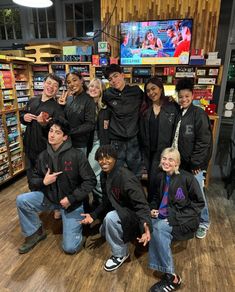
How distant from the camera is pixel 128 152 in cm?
217

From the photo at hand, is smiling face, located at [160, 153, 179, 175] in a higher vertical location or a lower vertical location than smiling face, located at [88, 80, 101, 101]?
lower

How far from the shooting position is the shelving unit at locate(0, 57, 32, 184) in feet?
9.50

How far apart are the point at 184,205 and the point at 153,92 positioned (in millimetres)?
966

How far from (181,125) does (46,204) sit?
1.38 meters

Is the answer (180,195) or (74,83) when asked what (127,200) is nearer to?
(180,195)

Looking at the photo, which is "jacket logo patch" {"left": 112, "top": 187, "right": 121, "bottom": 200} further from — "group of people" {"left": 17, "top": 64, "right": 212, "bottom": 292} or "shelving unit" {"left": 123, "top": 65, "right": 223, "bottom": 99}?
"shelving unit" {"left": 123, "top": 65, "right": 223, "bottom": 99}

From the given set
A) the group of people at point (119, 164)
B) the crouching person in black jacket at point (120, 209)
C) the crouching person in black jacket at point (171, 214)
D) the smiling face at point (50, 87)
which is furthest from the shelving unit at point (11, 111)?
the crouching person in black jacket at point (171, 214)

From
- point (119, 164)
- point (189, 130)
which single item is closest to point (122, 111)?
point (119, 164)

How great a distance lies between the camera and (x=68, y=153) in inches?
75.4

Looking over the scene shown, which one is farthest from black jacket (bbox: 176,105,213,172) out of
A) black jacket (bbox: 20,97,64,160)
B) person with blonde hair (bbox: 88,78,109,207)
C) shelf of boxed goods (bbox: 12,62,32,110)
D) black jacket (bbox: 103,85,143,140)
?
shelf of boxed goods (bbox: 12,62,32,110)

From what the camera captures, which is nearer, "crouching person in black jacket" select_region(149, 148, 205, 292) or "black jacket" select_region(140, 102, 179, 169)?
"crouching person in black jacket" select_region(149, 148, 205, 292)

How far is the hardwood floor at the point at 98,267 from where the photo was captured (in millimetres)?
1648

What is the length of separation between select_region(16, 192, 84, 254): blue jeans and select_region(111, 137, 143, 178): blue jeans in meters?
0.60

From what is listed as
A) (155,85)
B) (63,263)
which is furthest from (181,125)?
(63,263)
